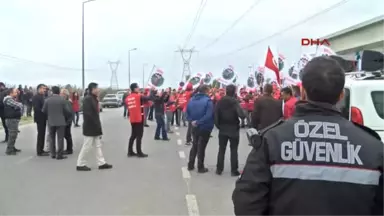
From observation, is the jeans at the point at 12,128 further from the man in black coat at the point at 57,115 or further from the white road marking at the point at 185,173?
the white road marking at the point at 185,173

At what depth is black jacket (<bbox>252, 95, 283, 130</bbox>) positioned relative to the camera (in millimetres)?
9344

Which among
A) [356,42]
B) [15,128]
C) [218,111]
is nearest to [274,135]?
[218,111]

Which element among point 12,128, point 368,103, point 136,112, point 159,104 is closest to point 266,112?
point 368,103

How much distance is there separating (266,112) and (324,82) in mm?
7122

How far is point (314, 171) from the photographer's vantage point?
84.5 inches

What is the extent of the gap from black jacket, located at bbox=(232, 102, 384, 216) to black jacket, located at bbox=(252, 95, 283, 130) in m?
7.12

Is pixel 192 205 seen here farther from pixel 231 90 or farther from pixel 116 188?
pixel 231 90

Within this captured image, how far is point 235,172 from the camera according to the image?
9664mm

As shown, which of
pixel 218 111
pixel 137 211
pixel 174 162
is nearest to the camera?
pixel 137 211

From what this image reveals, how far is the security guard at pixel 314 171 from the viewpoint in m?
2.13

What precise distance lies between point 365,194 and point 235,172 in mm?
7585

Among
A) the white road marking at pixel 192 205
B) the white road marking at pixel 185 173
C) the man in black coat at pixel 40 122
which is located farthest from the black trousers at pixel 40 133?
the white road marking at pixel 192 205

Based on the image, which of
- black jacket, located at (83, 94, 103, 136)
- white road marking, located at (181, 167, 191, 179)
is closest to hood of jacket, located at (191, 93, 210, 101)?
white road marking, located at (181, 167, 191, 179)

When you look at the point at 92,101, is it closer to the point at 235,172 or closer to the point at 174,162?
the point at 174,162
